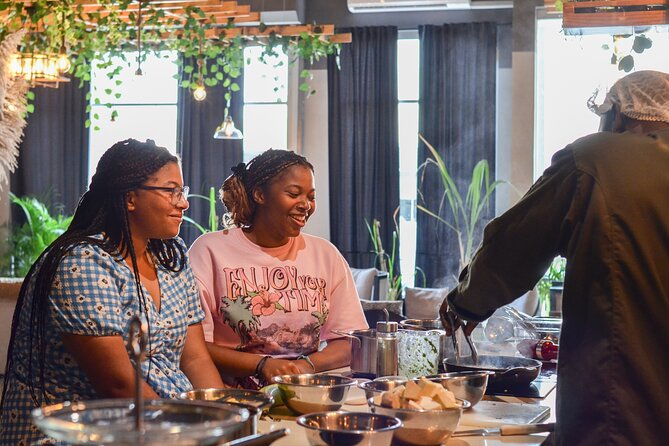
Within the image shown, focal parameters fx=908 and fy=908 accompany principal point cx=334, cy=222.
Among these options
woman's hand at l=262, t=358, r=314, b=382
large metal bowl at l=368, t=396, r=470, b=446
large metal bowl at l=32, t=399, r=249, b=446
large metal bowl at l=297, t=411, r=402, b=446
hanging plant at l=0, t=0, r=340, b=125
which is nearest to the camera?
large metal bowl at l=32, t=399, r=249, b=446

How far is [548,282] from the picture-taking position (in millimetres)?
8312

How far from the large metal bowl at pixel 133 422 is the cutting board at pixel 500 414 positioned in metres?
1.07

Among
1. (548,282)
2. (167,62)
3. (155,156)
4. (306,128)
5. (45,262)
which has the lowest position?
(548,282)

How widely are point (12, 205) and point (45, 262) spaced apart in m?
8.69

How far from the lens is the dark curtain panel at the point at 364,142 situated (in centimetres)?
→ 945

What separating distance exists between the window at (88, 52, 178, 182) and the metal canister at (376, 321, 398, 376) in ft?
26.1

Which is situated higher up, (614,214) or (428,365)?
(614,214)

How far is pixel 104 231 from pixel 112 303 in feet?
0.89

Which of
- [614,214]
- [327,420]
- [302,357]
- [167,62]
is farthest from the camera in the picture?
[167,62]

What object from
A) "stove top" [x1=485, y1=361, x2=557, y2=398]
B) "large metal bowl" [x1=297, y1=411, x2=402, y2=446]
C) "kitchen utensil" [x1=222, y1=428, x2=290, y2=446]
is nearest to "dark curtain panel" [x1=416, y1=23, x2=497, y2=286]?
"stove top" [x1=485, y1=361, x2=557, y2=398]

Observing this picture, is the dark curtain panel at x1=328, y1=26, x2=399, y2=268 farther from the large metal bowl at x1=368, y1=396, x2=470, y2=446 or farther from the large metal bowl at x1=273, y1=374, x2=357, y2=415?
the large metal bowl at x1=368, y1=396, x2=470, y2=446

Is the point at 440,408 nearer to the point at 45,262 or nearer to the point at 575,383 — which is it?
the point at 575,383

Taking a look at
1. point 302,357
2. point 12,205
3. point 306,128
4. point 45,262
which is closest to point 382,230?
point 306,128

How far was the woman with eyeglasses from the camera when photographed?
2303mm
